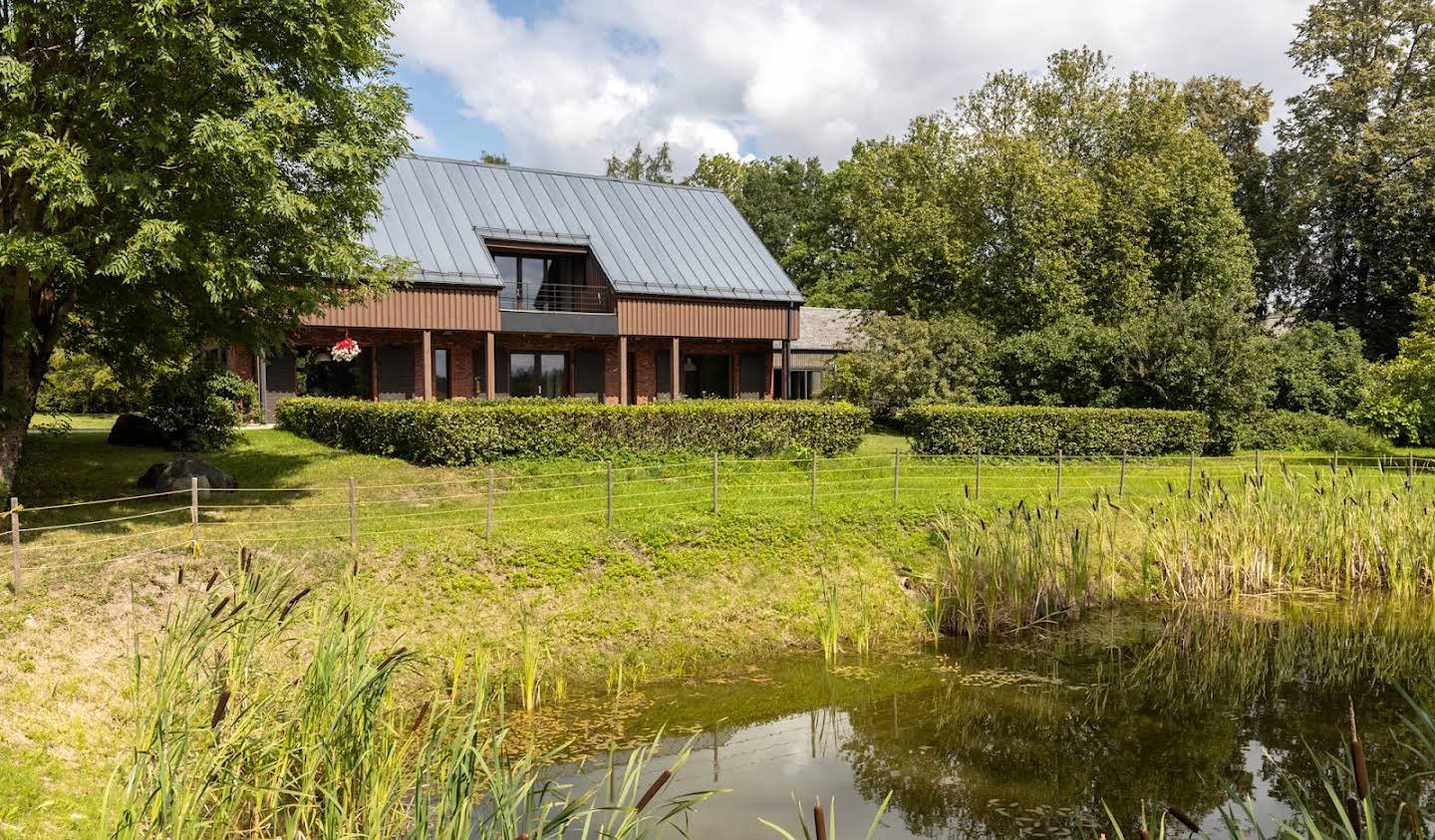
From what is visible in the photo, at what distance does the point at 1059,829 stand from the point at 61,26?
11538mm

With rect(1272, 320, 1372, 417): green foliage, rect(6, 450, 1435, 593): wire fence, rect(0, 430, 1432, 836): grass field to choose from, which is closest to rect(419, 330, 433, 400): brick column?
rect(0, 430, 1432, 836): grass field

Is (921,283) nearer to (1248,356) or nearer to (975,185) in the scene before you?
(975,185)

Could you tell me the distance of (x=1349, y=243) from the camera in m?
32.9

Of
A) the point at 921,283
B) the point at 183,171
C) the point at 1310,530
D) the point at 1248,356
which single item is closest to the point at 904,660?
the point at 1310,530

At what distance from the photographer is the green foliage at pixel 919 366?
75.5 ft

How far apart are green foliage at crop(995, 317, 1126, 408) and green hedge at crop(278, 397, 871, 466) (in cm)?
666

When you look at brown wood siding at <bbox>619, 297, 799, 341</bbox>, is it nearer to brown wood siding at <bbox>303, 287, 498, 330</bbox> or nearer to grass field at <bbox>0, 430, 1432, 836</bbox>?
brown wood siding at <bbox>303, 287, 498, 330</bbox>

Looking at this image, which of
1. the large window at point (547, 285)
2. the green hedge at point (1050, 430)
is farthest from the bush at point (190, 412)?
the green hedge at point (1050, 430)

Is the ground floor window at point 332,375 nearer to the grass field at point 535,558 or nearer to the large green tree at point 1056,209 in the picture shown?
the grass field at point 535,558

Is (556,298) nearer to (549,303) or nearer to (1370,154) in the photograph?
(549,303)

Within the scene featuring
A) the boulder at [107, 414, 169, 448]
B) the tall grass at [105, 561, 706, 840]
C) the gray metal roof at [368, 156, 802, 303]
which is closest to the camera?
the tall grass at [105, 561, 706, 840]

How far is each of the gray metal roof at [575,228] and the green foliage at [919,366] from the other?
3.95 meters

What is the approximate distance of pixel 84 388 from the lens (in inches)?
1071

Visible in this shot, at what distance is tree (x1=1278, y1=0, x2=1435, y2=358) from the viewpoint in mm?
30469
